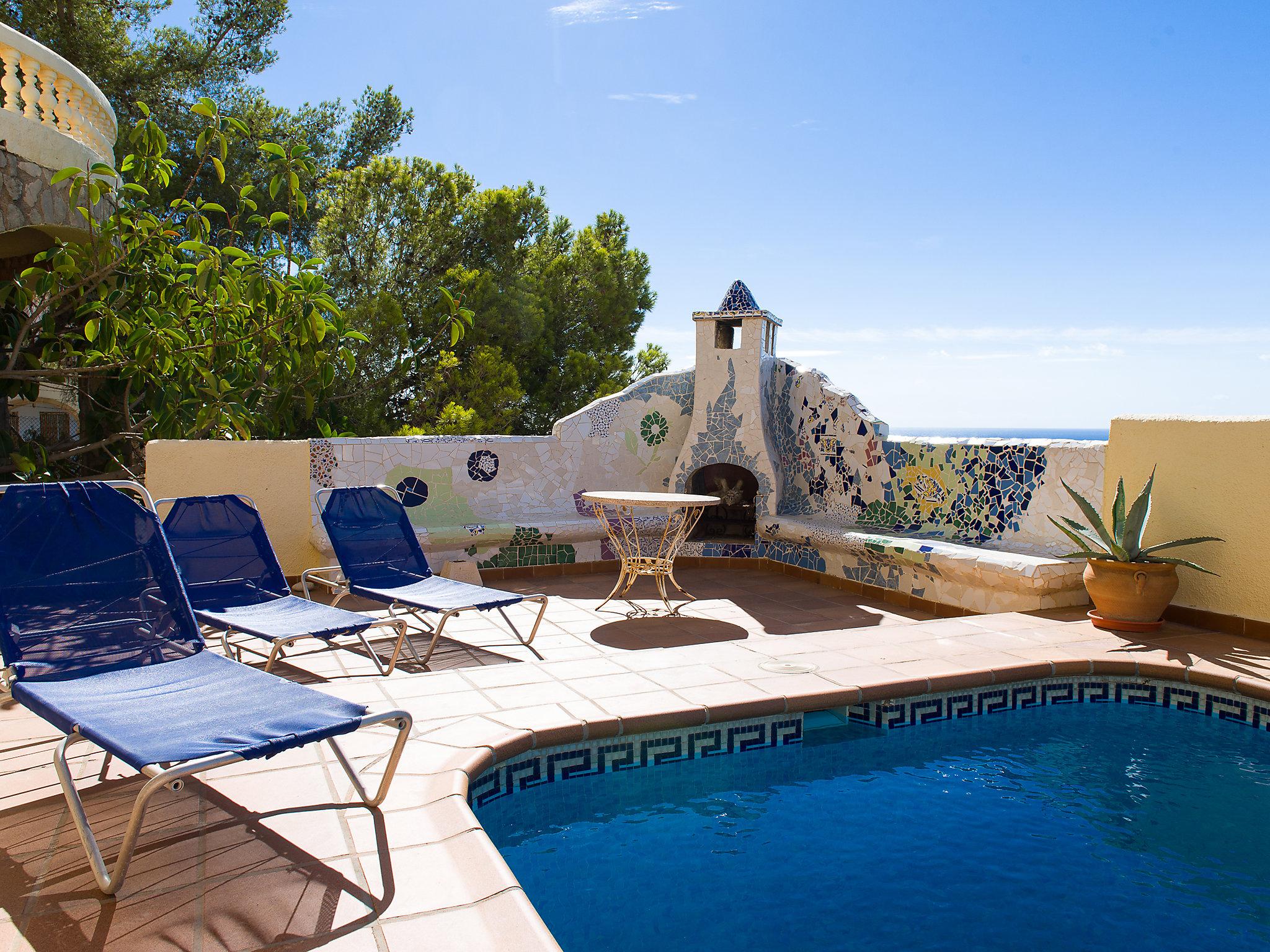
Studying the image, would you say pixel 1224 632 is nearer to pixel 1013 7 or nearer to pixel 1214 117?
pixel 1013 7

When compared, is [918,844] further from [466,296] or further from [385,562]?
[466,296]

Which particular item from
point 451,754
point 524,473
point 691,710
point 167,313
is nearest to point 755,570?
point 524,473

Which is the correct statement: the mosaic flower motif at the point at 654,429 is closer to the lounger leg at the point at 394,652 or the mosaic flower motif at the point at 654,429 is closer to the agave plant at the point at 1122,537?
the agave plant at the point at 1122,537

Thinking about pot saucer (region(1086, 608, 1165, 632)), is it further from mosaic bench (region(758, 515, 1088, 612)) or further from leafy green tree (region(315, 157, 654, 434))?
leafy green tree (region(315, 157, 654, 434))

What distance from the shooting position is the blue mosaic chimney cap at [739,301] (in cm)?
884

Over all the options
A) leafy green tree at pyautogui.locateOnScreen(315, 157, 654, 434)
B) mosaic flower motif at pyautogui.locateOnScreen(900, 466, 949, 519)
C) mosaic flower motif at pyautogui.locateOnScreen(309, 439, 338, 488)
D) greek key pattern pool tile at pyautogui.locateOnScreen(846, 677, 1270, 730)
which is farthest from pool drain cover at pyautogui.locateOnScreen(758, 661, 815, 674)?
leafy green tree at pyautogui.locateOnScreen(315, 157, 654, 434)

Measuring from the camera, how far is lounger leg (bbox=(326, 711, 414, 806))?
263cm

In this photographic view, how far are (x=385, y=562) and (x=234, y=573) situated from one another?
100 centimetres

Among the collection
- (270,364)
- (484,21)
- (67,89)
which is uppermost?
(484,21)

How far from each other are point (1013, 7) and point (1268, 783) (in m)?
12.5

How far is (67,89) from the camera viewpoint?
318 inches

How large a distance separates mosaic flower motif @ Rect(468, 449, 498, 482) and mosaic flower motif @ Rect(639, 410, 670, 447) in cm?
168

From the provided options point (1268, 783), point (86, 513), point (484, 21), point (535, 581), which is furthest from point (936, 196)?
point (86, 513)

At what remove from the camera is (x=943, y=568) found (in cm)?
662
